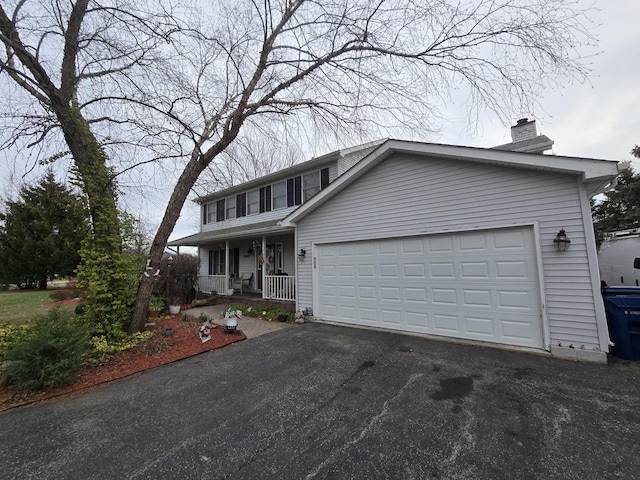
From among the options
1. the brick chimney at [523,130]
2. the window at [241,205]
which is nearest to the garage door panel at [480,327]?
the brick chimney at [523,130]

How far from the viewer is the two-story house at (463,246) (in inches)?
187

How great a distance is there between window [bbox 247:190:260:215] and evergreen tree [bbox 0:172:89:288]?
13457mm

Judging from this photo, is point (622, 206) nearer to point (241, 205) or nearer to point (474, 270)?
point (474, 270)

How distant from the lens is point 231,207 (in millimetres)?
14719

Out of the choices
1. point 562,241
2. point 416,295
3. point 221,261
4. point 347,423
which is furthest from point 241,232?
point 562,241

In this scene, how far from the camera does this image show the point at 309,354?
536 centimetres

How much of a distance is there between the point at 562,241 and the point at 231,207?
13590mm

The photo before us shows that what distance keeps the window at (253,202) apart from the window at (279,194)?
1133 mm

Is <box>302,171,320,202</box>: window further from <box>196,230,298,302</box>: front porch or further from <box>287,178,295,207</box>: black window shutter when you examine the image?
<box>196,230,298,302</box>: front porch

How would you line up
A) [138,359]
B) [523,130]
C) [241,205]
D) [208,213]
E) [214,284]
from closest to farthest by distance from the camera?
[138,359] → [523,130] → [214,284] → [241,205] → [208,213]

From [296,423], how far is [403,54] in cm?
812

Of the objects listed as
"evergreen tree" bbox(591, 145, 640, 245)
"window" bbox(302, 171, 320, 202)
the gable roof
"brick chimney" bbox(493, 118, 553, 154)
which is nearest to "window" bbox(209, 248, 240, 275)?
"window" bbox(302, 171, 320, 202)

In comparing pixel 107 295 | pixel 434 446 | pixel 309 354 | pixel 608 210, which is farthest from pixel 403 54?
pixel 608 210

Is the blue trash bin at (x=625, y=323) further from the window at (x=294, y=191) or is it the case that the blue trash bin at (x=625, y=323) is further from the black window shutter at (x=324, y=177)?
the window at (x=294, y=191)
